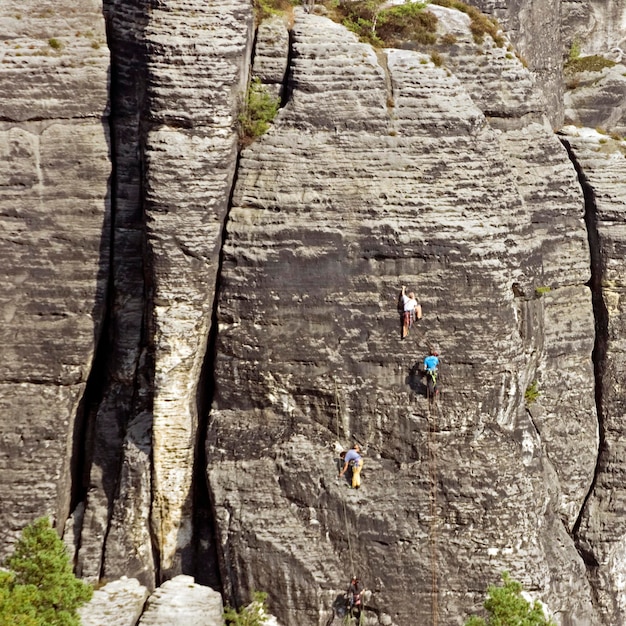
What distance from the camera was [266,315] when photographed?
2602 cm

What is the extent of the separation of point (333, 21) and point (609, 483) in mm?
11385

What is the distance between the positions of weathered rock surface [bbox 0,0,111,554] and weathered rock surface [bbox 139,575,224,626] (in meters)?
3.00

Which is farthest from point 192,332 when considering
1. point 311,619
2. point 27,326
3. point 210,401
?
point 311,619

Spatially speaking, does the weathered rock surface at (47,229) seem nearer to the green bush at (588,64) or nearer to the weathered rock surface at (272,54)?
the weathered rock surface at (272,54)

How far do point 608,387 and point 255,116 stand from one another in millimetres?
9712

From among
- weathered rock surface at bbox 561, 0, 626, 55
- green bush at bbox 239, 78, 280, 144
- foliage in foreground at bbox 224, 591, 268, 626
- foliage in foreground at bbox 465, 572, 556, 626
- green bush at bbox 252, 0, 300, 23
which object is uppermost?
green bush at bbox 252, 0, 300, 23

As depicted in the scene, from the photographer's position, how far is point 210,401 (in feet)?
89.6

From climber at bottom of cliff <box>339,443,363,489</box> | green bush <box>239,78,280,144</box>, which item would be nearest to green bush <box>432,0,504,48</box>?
green bush <box>239,78,280,144</box>

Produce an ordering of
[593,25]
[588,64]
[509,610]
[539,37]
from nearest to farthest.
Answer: [509,610] < [539,37] < [588,64] < [593,25]

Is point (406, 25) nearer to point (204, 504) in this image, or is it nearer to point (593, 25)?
point (593, 25)

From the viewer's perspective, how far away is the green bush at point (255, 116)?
26438 mm

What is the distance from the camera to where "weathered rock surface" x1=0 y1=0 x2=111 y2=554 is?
1059 inches

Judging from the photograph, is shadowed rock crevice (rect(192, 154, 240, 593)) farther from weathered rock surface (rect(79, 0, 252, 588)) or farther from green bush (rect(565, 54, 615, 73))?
green bush (rect(565, 54, 615, 73))

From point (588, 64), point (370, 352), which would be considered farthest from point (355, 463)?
point (588, 64)
